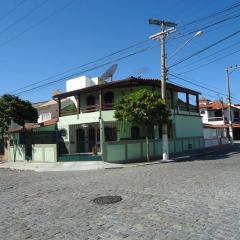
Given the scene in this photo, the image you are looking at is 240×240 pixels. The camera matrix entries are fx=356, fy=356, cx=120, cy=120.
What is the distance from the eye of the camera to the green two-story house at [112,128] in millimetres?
24422

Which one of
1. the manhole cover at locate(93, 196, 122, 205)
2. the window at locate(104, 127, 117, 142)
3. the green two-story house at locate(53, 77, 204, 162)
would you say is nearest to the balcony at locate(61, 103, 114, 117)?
the green two-story house at locate(53, 77, 204, 162)

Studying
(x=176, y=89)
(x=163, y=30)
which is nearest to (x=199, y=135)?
(x=176, y=89)

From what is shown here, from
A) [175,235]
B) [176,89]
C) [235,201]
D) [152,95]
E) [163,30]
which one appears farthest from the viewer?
[176,89]

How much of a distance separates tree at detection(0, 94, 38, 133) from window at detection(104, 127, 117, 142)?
19.9ft

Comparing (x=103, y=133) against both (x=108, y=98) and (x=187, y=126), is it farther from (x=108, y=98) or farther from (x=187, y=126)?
(x=187, y=126)

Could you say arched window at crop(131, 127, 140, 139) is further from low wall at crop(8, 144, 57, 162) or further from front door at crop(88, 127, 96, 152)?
low wall at crop(8, 144, 57, 162)

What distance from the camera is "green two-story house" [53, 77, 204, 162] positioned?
24.4 meters

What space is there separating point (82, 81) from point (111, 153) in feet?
46.2

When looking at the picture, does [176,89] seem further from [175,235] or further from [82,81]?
[175,235]

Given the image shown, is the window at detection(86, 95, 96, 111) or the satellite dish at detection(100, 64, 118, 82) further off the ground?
the satellite dish at detection(100, 64, 118, 82)

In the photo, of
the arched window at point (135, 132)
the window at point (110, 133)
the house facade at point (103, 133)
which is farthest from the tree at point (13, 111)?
the arched window at point (135, 132)

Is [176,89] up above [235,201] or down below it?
above

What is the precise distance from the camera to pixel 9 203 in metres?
10.6

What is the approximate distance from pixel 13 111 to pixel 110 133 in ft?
25.3
